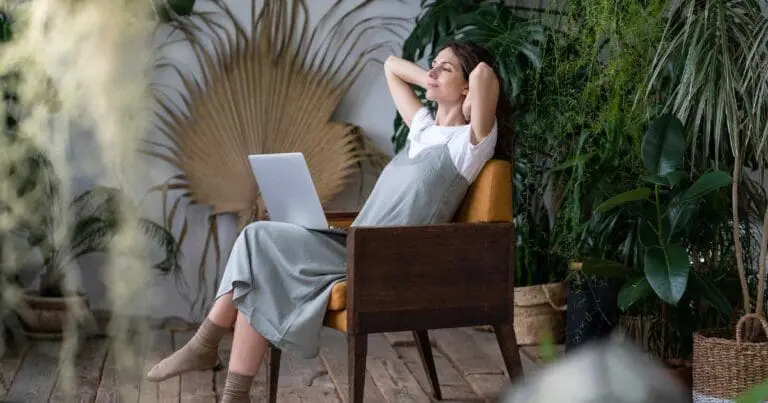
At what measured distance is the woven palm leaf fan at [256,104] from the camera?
12.8 feet

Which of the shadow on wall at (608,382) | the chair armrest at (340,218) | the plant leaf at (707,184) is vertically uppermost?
the shadow on wall at (608,382)

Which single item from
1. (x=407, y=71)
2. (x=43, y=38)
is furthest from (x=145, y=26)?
(x=407, y=71)

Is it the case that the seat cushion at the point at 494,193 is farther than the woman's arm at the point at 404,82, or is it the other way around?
the woman's arm at the point at 404,82

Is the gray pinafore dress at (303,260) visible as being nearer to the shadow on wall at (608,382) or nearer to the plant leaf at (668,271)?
the plant leaf at (668,271)

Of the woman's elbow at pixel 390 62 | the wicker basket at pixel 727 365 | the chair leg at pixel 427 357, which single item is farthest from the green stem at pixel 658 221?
the woman's elbow at pixel 390 62

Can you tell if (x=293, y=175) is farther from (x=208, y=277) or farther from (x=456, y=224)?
(x=208, y=277)

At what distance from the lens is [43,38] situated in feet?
1.72

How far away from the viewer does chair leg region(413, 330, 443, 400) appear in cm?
284

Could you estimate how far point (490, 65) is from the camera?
265 cm

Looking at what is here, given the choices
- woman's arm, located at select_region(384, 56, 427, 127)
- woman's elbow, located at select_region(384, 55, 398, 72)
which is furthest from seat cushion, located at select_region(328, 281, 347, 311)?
woman's elbow, located at select_region(384, 55, 398, 72)

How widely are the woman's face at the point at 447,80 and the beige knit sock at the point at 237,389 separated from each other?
0.85 meters

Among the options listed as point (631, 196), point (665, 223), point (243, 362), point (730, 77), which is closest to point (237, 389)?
point (243, 362)

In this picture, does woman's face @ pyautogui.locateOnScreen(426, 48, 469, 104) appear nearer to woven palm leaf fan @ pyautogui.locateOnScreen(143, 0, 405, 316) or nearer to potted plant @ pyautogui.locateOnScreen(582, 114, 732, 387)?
potted plant @ pyautogui.locateOnScreen(582, 114, 732, 387)

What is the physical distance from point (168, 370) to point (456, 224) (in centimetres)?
78
